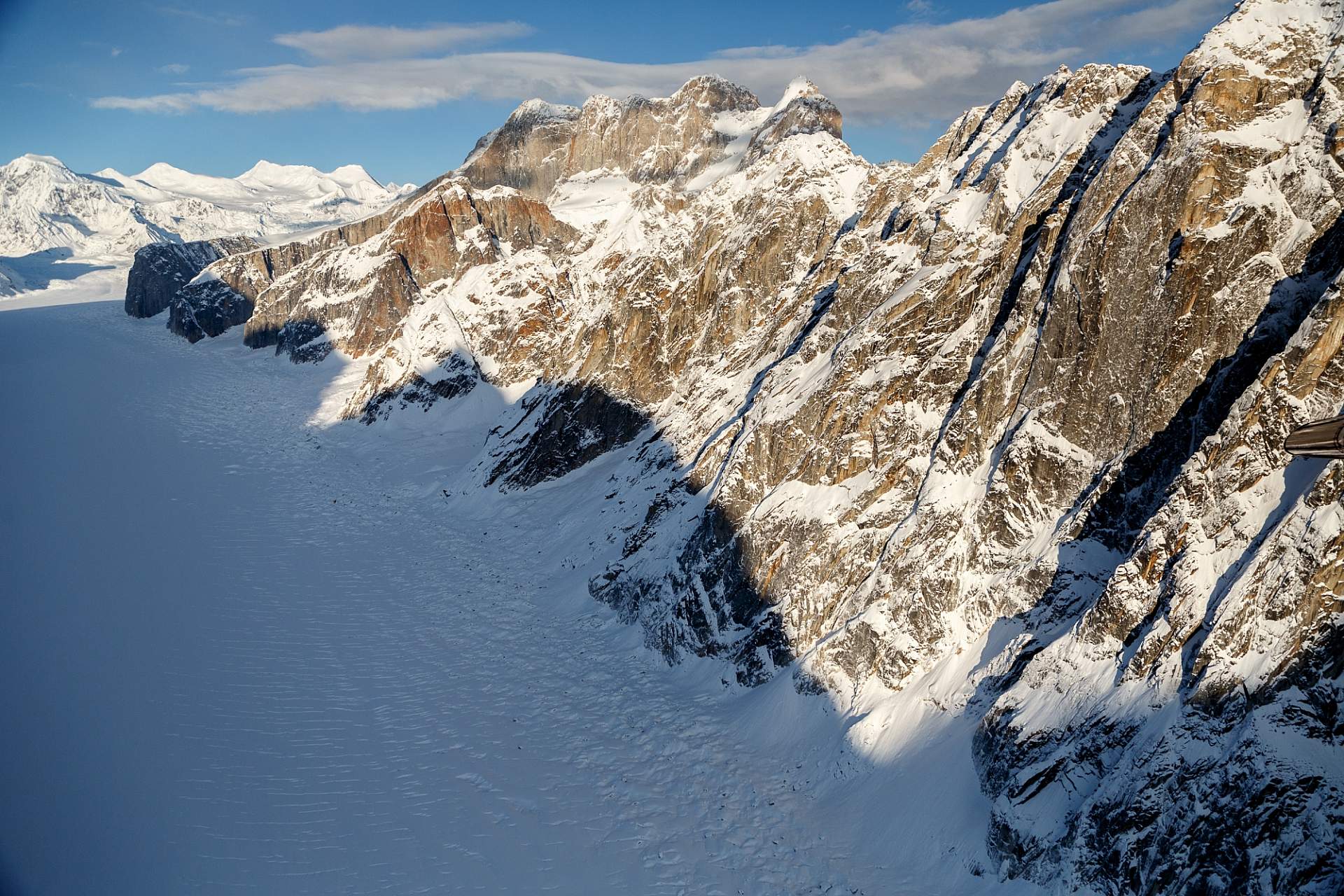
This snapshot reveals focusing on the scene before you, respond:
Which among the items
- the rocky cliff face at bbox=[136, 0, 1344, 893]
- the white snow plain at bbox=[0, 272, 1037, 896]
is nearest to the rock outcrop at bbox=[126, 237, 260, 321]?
the white snow plain at bbox=[0, 272, 1037, 896]

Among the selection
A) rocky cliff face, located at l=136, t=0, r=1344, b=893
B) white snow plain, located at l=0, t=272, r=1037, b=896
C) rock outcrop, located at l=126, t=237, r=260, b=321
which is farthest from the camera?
rock outcrop, located at l=126, t=237, r=260, b=321

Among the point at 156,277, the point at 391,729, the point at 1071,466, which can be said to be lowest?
the point at 391,729

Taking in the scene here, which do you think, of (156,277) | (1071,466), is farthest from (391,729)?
(156,277)

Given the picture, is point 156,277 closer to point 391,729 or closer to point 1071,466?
point 391,729

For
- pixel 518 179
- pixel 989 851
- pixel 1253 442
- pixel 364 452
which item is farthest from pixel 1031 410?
pixel 518 179

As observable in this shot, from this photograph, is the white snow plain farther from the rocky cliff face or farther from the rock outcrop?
the rock outcrop

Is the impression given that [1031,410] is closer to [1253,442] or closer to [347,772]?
[1253,442]
